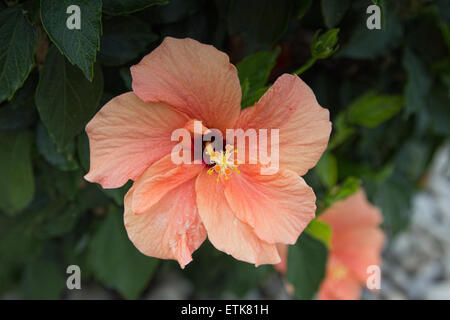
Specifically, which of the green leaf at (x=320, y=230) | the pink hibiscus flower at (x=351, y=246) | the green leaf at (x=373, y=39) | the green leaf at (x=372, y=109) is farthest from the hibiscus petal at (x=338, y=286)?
the green leaf at (x=373, y=39)

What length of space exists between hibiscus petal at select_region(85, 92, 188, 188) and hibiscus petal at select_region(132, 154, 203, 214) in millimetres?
12

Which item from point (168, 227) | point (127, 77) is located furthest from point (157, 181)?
point (127, 77)

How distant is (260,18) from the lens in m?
0.75

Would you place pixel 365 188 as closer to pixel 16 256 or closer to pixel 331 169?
pixel 331 169

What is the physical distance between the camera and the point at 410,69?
3.20 ft

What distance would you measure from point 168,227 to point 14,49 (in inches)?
12.6

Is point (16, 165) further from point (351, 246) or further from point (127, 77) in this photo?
point (351, 246)

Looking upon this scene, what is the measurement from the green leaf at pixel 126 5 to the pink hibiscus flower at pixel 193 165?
9 cm

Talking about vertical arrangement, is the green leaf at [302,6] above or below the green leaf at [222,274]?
above

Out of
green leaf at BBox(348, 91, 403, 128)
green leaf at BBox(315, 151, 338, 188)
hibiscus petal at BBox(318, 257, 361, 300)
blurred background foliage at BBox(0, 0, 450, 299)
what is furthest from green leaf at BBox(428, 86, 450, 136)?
hibiscus petal at BBox(318, 257, 361, 300)

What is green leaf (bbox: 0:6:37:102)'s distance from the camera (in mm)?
598

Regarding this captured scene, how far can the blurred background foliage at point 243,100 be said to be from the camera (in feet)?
2.12

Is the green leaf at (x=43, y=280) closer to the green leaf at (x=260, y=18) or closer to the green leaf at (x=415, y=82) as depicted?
the green leaf at (x=260, y=18)
